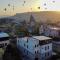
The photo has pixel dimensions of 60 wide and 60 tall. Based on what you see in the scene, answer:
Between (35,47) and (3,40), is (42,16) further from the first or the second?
(3,40)

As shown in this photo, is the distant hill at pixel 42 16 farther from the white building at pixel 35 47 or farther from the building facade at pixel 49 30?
the white building at pixel 35 47

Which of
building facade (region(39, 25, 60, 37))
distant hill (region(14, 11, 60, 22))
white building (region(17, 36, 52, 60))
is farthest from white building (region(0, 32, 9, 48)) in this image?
building facade (region(39, 25, 60, 37))

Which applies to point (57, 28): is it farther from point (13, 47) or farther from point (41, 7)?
point (13, 47)

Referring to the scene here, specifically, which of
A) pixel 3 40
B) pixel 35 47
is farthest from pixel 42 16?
pixel 3 40

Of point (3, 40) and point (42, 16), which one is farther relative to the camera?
point (42, 16)

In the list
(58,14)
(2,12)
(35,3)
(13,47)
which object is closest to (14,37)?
(13,47)

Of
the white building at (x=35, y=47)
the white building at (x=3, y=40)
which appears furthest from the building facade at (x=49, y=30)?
the white building at (x=3, y=40)
